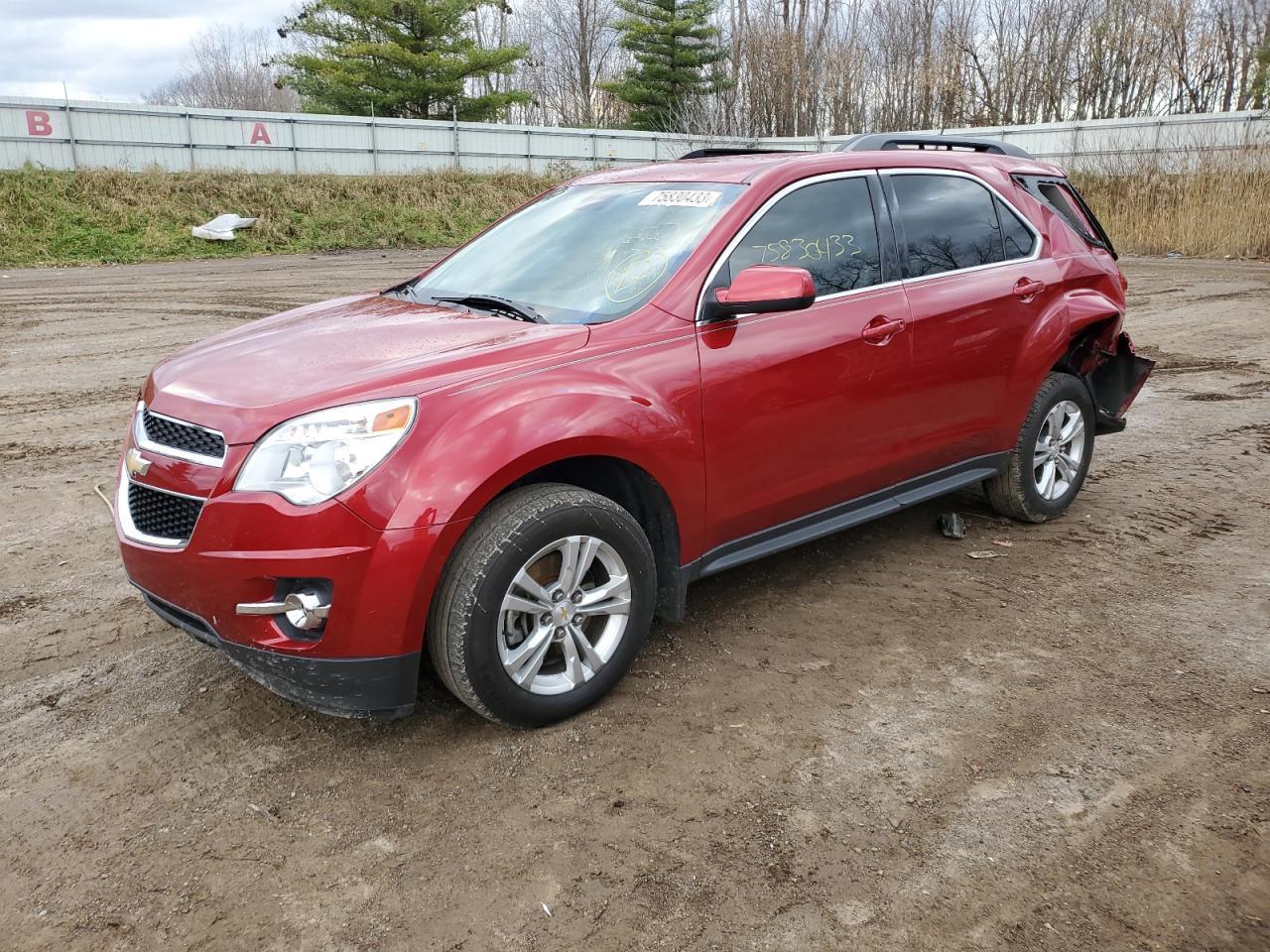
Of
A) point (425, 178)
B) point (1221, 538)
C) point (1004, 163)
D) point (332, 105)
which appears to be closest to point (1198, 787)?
point (1221, 538)

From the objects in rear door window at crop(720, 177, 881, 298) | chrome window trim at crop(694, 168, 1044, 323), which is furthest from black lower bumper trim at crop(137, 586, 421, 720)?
rear door window at crop(720, 177, 881, 298)

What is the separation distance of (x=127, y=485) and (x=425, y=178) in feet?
91.7

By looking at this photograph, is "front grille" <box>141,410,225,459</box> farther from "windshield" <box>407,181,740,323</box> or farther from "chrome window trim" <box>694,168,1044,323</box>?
"chrome window trim" <box>694,168,1044,323</box>

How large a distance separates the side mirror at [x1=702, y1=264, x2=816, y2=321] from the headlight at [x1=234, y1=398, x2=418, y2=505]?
1239 millimetres

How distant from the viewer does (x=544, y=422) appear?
3.10m

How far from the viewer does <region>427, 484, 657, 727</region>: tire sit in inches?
117

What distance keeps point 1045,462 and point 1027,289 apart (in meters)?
0.96

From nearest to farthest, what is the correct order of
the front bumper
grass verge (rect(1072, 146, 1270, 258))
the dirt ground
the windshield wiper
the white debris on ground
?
the dirt ground → the front bumper → the windshield wiper → grass verge (rect(1072, 146, 1270, 258)) → the white debris on ground

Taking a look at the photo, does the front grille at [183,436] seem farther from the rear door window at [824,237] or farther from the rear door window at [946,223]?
the rear door window at [946,223]

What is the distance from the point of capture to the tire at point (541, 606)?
9.79 ft

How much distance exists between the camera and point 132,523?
3242 millimetres

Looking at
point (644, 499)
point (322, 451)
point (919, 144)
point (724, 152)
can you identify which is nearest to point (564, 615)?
point (644, 499)

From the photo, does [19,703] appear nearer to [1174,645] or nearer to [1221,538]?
[1174,645]

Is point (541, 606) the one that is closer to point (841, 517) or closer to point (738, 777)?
point (738, 777)
